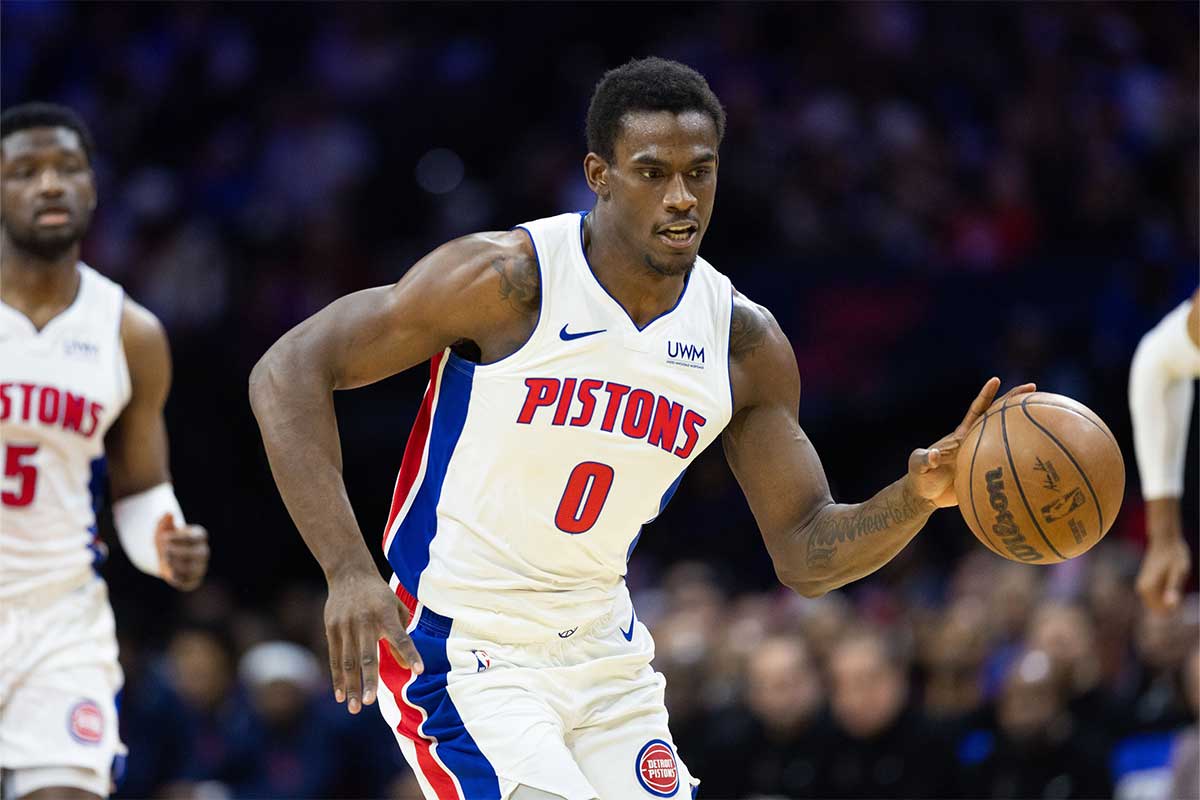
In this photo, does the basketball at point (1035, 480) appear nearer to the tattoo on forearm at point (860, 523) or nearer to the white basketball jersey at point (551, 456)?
the tattoo on forearm at point (860, 523)

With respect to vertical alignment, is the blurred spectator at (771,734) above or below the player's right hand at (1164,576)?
below

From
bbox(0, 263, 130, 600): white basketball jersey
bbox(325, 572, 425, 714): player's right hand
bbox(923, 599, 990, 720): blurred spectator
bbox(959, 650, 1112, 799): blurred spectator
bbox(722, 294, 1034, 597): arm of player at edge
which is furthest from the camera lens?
bbox(923, 599, 990, 720): blurred spectator

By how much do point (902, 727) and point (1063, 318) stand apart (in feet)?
13.1

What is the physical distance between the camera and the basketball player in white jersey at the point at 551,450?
4.71 meters

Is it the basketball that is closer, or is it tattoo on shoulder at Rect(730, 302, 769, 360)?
the basketball

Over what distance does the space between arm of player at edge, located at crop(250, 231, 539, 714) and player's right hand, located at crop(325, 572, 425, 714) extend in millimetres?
91

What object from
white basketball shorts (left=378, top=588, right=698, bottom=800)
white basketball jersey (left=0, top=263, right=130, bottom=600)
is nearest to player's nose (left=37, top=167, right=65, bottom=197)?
white basketball jersey (left=0, top=263, right=130, bottom=600)

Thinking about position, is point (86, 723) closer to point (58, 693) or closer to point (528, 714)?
point (58, 693)

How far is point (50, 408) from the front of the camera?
6207 mm

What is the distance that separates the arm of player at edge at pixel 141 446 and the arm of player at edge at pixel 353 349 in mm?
1857

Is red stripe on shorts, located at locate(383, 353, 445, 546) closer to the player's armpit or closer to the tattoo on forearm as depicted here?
the player's armpit

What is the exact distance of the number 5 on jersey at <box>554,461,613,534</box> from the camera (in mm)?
4855

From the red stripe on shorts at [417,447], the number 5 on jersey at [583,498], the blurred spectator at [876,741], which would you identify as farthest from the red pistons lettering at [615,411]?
the blurred spectator at [876,741]

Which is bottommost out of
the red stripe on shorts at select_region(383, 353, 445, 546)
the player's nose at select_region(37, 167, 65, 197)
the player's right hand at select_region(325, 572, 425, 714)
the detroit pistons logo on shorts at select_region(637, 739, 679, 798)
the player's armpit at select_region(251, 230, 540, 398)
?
the detroit pistons logo on shorts at select_region(637, 739, 679, 798)
